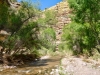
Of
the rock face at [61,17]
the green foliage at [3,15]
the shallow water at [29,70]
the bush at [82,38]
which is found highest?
the rock face at [61,17]

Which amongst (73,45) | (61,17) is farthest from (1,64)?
(61,17)

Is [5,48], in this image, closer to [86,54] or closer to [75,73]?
[86,54]

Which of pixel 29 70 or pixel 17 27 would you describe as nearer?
pixel 29 70

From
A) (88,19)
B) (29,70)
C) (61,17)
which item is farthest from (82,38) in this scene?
(61,17)

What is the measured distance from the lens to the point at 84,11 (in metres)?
31.6

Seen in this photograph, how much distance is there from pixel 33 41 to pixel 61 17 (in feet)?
270

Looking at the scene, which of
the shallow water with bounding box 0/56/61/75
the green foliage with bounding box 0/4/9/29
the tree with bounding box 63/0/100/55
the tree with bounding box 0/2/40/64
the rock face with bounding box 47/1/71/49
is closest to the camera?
the shallow water with bounding box 0/56/61/75

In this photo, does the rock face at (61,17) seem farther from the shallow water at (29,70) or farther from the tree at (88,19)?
the shallow water at (29,70)

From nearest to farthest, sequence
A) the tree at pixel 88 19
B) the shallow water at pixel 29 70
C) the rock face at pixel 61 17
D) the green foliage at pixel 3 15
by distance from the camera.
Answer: the shallow water at pixel 29 70
the green foliage at pixel 3 15
the tree at pixel 88 19
the rock face at pixel 61 17

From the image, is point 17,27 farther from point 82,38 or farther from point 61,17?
point 61,17

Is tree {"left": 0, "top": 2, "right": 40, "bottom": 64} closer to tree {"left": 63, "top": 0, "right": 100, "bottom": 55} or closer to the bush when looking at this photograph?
tree {"left": 63, "top": 0, "right": 100, "bottom": 55}

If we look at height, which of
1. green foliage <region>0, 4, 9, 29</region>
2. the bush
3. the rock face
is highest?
the rock face

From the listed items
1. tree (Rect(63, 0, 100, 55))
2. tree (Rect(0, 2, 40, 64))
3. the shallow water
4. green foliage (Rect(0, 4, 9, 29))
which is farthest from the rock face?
the shallow water

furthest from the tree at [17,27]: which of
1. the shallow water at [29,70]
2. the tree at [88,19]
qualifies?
the tree at [88,19]
